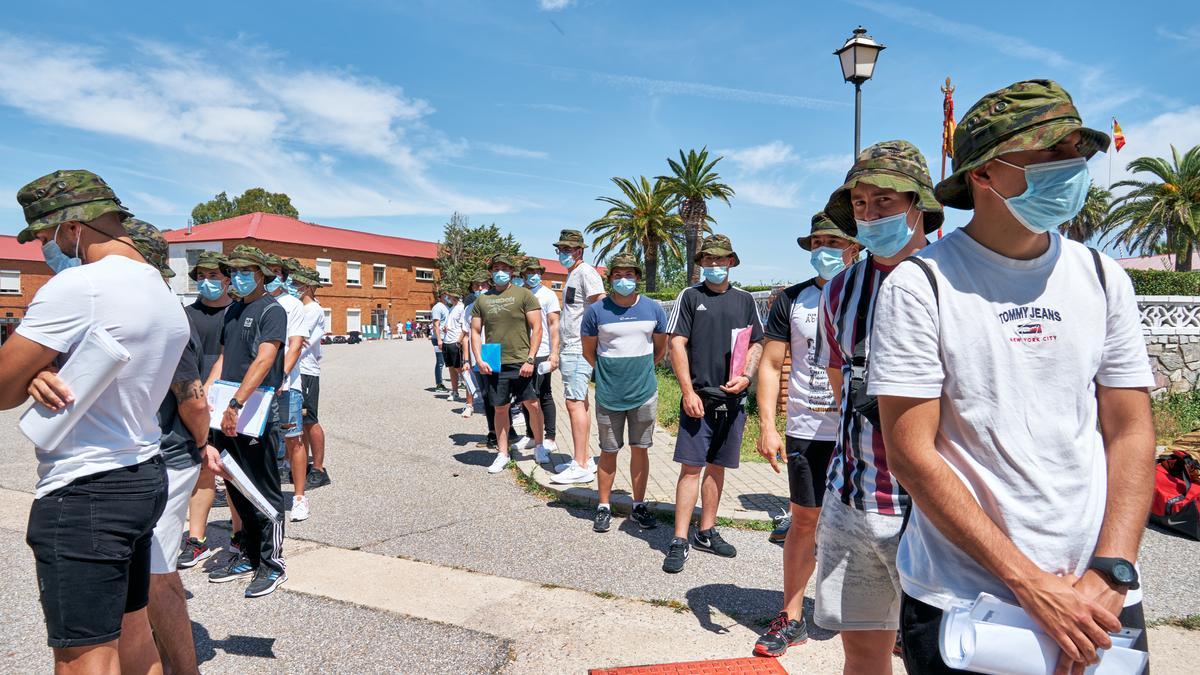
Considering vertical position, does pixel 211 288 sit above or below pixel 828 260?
below

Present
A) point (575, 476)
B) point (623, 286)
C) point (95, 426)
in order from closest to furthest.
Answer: point (95, 426), point (623, 286), point (575, 476)

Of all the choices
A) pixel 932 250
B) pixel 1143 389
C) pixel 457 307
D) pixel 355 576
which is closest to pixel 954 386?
pixel 932 250


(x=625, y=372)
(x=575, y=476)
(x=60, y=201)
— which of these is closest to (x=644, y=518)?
(x=625, y=372)

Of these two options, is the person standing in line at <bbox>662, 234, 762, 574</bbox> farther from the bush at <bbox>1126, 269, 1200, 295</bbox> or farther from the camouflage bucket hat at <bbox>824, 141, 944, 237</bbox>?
the bush at <bbox>1126, 269, 1200, 295</bbox>

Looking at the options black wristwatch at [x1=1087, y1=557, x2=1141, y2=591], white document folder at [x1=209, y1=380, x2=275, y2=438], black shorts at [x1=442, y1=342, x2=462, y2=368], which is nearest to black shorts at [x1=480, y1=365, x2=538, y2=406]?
white document folder at [x1=209, y1=380, x2=275, y2=438]

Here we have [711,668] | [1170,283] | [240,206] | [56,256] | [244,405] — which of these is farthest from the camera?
[240,206]

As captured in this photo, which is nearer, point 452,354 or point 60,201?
point 60,201

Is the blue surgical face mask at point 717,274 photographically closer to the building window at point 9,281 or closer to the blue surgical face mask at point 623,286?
the blue surgical face mask at point 623,286

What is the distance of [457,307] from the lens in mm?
12367

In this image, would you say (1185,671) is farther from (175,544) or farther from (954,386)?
(175,544)

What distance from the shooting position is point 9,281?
153 feet

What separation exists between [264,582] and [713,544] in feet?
9.53

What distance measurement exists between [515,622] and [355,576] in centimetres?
135

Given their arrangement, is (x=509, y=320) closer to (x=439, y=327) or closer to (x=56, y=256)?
(x=56, y=256)
